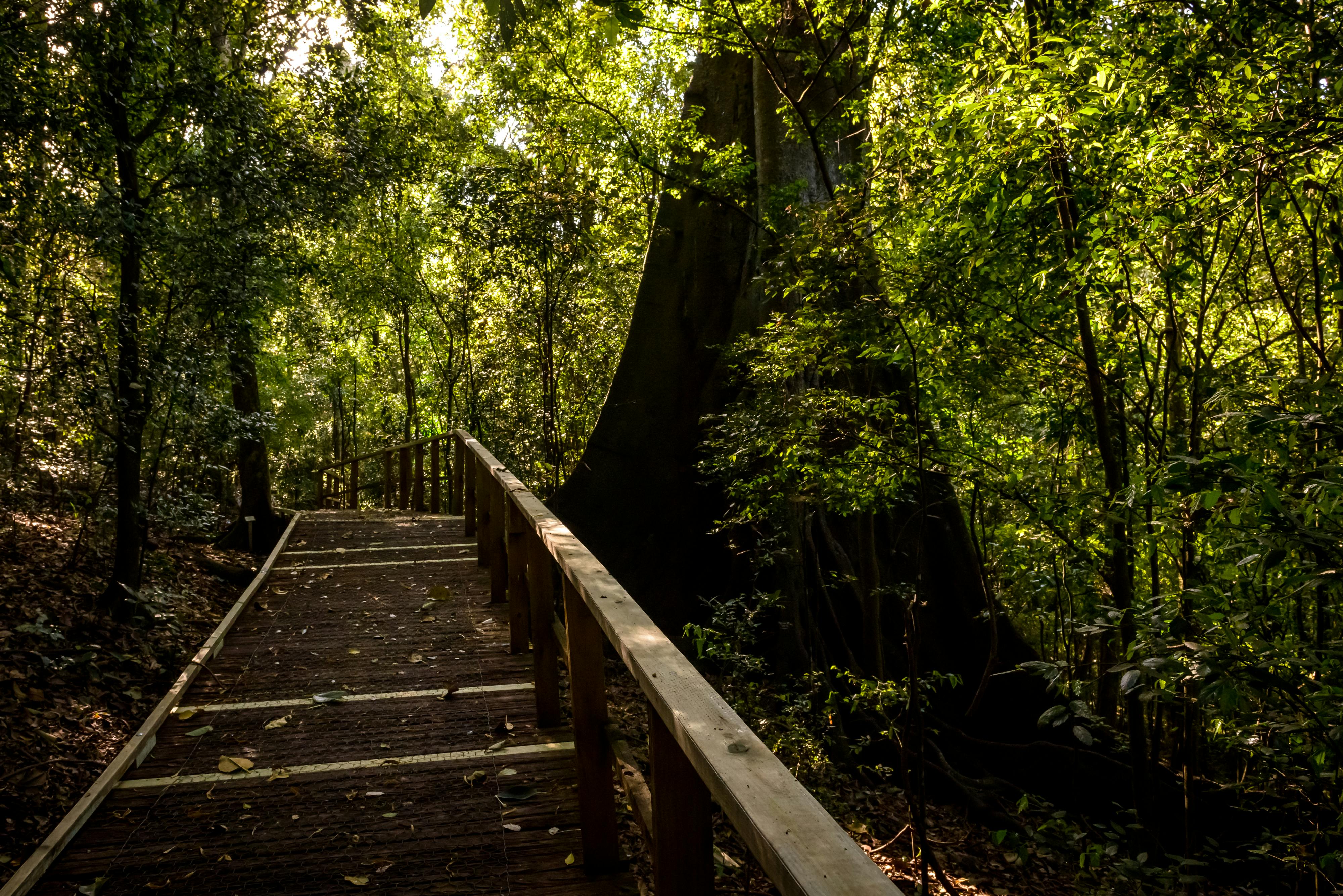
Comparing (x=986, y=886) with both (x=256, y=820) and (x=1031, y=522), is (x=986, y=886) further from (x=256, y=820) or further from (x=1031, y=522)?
(x=256, y=820)

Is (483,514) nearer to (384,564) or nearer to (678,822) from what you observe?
(384,564)

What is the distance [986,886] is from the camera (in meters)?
6.18

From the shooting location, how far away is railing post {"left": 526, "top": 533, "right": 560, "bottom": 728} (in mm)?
3861

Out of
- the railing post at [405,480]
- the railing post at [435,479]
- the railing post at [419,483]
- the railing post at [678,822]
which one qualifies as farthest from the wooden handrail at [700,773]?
the railing post at [405,480]

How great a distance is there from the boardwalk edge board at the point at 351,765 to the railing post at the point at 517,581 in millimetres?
853

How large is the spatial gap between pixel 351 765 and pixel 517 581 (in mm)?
1359

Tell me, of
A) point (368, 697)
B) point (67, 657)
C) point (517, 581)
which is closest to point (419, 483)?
point (67, 657)

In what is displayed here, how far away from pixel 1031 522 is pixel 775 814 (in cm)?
445

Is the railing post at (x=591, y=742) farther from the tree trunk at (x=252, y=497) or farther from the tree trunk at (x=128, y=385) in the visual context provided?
the tree trunk at (x=252, y=497)

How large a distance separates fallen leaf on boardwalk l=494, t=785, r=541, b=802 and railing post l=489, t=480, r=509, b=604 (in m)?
2.39

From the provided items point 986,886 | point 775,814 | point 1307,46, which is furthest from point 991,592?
point 775,814

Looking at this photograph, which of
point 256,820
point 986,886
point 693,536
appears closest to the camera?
point 256,820

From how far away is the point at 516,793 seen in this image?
3.27 metres

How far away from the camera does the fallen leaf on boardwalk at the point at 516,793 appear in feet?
10.6
